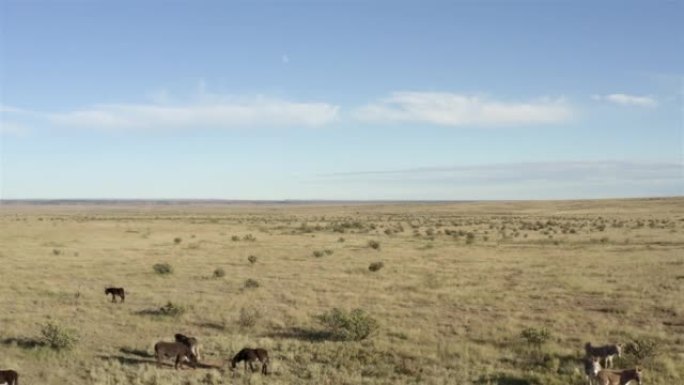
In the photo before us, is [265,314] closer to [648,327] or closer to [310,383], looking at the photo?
[310,383]

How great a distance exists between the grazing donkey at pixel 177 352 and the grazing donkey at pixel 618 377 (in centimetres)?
900

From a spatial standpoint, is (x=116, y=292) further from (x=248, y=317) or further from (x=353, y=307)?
(x=353, y=307)

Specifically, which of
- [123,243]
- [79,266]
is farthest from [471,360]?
[123,243]

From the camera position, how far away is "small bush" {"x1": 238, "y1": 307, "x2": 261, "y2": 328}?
781 inches

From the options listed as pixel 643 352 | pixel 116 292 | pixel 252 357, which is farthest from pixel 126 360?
pixel 643 352

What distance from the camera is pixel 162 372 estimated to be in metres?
14.7

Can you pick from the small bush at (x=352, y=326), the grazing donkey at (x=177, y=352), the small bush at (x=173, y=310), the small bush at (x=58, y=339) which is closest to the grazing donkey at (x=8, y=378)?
the grazing donkey at (x=177, y=352)

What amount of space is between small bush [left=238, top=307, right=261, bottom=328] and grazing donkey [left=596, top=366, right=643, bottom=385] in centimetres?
1066

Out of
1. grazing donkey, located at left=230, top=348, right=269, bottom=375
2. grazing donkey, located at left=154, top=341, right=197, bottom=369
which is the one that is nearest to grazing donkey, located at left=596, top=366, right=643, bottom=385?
grazing donkey, located at left=230, top=348, right=269, bottom=375

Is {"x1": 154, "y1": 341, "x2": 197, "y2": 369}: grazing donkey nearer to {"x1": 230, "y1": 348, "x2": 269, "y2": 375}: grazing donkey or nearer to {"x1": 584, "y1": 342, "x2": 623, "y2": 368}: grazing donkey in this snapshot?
{"x1": 230, "y1": 348, "x2": 269, "y2": 375}: grazing donkey

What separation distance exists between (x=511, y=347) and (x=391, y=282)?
12.5 m

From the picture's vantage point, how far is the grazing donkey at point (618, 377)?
12.6 m

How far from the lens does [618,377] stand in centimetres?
1270

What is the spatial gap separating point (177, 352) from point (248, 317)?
5060 mm
